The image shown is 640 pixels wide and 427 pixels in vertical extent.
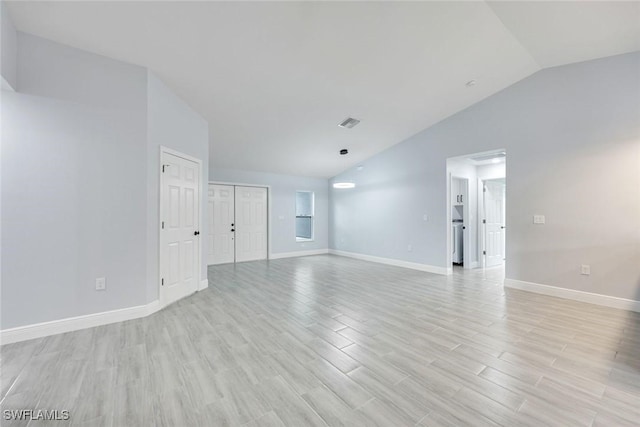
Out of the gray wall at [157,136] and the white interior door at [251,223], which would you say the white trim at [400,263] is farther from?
the gray wall at [157,136]

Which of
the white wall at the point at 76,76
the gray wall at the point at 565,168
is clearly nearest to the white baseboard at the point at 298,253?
the gray wall at the point at 565,168

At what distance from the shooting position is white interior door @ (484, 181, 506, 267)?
6367mm

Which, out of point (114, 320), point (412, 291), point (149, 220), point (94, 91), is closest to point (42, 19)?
point (94, 91)

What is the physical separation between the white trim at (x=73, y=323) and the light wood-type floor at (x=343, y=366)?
4.9 inches

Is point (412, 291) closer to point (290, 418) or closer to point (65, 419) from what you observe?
point (290, 418)

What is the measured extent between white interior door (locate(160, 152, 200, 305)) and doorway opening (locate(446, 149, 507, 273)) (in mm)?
5341

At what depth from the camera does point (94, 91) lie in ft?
9.71

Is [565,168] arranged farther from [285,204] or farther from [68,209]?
[68,209]

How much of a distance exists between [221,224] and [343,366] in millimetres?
5493

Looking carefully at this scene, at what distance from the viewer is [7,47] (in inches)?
96.5

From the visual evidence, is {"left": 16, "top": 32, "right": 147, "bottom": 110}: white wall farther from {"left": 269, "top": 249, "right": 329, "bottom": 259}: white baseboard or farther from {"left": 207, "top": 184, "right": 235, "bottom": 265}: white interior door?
{"left": 269, "top": 249, "right": 329, "bottom": 259}: white baseboard

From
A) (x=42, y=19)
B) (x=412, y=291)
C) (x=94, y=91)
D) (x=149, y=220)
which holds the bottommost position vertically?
(x=412, y=291)

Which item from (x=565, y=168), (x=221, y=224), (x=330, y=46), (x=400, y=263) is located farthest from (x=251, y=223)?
(x=565, y=168)

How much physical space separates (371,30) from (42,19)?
130 inches
